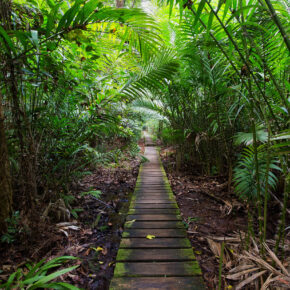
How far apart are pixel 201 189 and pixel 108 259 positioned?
196 centimetres

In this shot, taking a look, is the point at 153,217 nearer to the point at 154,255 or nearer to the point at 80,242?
the point at 154,255

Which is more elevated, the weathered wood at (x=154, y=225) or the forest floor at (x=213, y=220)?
the weathered wood at (x=154, y=225)

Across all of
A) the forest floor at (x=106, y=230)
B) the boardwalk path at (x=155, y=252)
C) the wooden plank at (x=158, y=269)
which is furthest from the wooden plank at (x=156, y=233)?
the wooden plank at (x=158, y=269)

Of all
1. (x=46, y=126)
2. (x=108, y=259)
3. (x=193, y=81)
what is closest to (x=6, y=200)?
(x=46, y=126)

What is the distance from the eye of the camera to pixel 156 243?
1.64 m

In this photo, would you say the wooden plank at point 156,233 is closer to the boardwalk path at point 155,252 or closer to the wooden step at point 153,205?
the boardwalk path at point 155,252

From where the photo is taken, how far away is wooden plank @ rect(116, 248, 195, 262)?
1447mm

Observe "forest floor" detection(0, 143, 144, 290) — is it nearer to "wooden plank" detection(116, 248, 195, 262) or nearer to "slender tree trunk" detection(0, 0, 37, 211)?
"wooden plank" detection(116, 248, 195, 262)

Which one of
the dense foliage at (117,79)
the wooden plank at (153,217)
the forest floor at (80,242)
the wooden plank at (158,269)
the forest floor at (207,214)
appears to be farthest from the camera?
the wooden plank at (153,217)

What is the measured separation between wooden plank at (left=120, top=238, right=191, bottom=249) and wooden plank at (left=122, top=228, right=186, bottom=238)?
5cm

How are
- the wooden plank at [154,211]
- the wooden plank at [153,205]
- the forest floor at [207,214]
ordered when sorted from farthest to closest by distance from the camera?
the wooden plank at [153,205] → the wooden plank at [154,211] → the forest floor at [207,214]

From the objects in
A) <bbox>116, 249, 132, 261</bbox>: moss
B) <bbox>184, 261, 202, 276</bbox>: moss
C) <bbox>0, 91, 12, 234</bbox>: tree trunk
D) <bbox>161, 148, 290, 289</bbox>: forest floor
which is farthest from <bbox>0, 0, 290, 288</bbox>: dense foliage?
<bbox>116, 249, 132, 261</bbox>: moss

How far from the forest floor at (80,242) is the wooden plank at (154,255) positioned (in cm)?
16

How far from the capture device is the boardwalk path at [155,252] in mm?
1246
